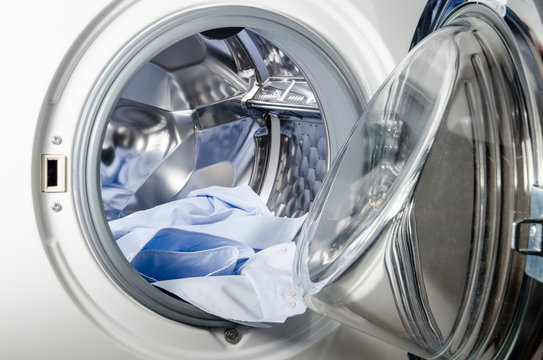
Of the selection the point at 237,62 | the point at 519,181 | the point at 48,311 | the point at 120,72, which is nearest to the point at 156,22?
the point at 120,72

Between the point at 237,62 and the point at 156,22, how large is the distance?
68 centimetres

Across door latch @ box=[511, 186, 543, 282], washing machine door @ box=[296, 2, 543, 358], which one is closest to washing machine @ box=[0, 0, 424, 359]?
washing machine door @ box=[296, 2, 543, 358]

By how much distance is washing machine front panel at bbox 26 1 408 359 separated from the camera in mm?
849

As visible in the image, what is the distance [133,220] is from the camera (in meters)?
1.39

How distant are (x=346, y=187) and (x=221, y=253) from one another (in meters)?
0.34

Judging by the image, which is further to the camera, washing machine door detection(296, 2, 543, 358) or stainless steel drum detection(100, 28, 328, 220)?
stainless steel drum detection(100, 28, 328, 220)

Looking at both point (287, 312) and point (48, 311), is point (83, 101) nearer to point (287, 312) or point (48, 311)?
point (48, 311)

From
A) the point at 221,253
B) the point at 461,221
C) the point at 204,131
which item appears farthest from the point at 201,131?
the point at 461,221

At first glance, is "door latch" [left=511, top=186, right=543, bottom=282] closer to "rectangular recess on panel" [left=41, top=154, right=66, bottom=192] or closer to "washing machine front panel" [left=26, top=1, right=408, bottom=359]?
"washing machine front panel" [left=26, top=1, right=408, bottom=359]

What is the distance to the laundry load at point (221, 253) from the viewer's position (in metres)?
0.97

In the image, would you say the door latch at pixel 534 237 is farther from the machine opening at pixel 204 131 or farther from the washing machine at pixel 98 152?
the machine opening at pixel 204 131

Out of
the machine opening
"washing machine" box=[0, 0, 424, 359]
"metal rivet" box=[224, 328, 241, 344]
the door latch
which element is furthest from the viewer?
the machine opening

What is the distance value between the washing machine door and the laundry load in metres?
0.19

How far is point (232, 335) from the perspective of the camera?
96 cm
